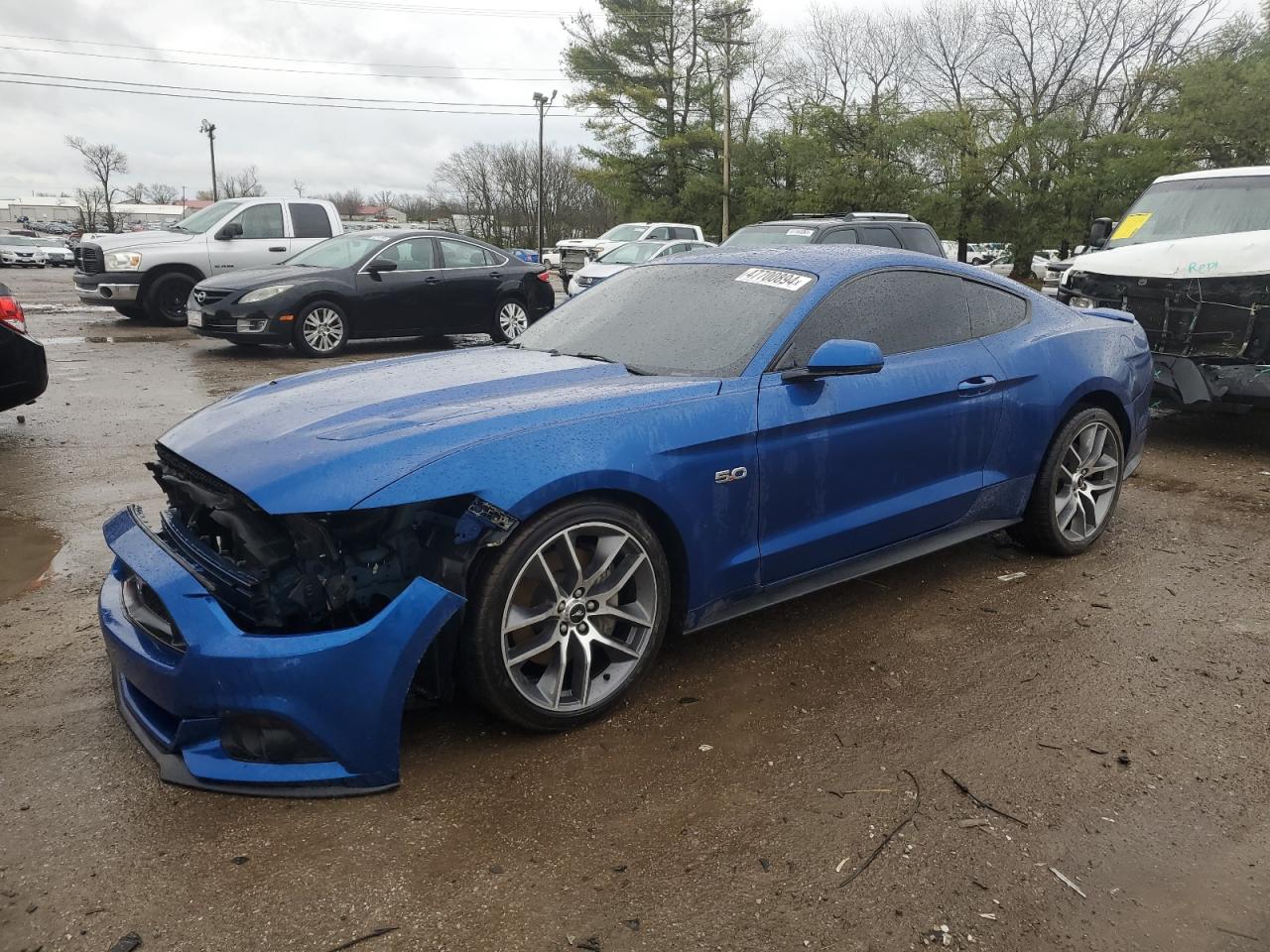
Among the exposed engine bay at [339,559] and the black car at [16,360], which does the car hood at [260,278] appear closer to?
the black car at [16,360]

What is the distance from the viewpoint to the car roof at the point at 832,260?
3.82m

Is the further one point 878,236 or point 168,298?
point 168,298

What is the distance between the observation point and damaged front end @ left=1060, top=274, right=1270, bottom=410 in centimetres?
628

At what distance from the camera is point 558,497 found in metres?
2.77

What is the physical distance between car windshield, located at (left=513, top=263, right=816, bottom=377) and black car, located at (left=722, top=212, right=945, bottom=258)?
668 cm

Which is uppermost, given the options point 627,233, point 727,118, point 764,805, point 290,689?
point 727,118

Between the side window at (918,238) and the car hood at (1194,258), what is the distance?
3.99 metres

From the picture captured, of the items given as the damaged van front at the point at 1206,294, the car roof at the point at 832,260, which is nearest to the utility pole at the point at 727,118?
the damaged van front at the point at 1206,294

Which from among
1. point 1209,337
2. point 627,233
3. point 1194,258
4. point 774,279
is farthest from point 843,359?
point 627,233

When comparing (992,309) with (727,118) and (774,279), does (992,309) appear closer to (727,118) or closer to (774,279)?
(774,279)

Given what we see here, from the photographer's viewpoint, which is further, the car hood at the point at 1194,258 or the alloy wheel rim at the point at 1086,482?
the car hood at the point at 1194,258

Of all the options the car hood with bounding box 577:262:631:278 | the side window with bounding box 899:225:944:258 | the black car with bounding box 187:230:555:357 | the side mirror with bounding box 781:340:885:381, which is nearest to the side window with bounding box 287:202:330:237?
the black car with bounding box 187:230:555:357

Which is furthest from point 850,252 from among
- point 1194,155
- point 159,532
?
point 1194,155

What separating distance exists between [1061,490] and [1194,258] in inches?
131
